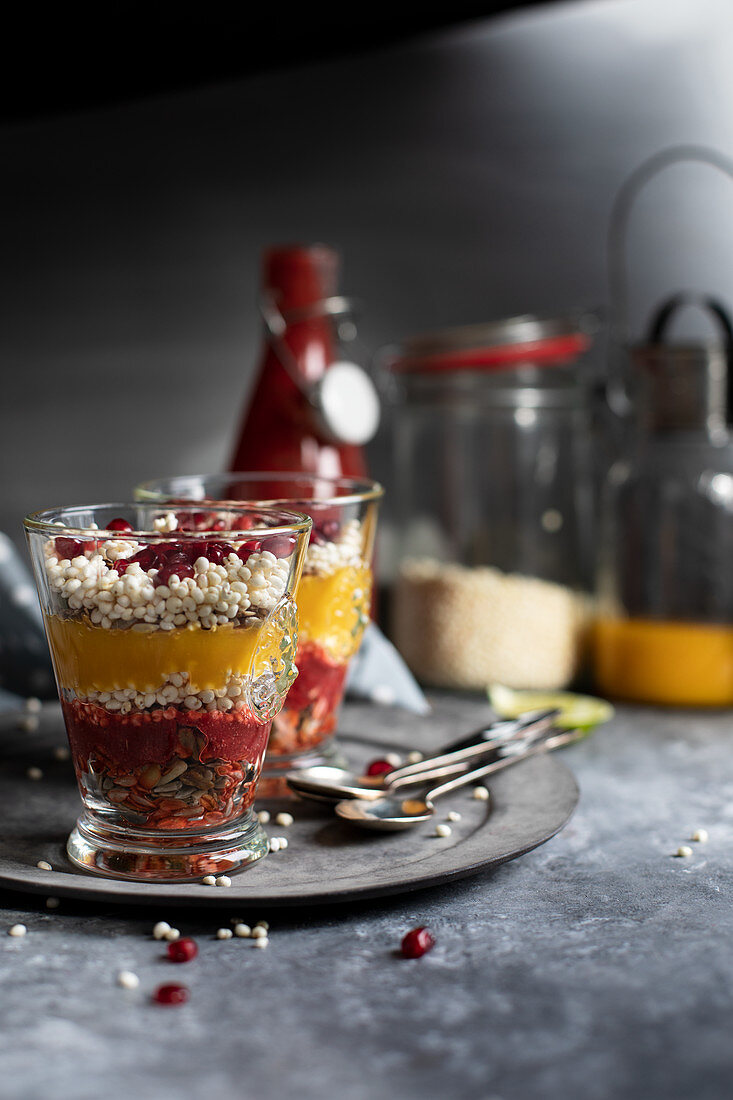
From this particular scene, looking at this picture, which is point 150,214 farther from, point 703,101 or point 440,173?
point 703,101

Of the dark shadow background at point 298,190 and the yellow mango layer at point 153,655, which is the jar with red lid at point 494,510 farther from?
the yellow mango layer at point 153,655

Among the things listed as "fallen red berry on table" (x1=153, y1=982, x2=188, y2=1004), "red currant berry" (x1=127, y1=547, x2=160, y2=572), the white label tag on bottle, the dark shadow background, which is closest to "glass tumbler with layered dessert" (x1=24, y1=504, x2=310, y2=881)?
"red currant berry" (x1=127, y1=547, x2=160, y2=572)

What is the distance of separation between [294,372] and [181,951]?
819mm

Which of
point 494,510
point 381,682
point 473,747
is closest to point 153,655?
point 473,747

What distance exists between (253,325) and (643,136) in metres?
0.61

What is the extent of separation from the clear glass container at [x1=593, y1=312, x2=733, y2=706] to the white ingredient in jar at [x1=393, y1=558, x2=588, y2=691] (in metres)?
0.07

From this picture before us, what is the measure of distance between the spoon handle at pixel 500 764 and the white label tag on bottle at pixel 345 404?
17.9 inches

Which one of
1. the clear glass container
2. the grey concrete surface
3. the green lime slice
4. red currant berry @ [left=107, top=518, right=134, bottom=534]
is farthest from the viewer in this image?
the clear glass container

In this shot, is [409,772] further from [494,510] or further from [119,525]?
[494,510]

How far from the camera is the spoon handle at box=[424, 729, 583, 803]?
850 mm

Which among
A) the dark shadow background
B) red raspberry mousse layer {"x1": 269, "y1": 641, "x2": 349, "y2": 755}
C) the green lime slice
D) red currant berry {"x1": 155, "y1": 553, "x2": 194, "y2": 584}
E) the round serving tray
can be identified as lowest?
the green lime slice

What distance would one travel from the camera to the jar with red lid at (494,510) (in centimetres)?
134

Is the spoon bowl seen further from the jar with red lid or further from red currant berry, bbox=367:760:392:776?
the jar with red lid

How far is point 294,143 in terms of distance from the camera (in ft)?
5.42
